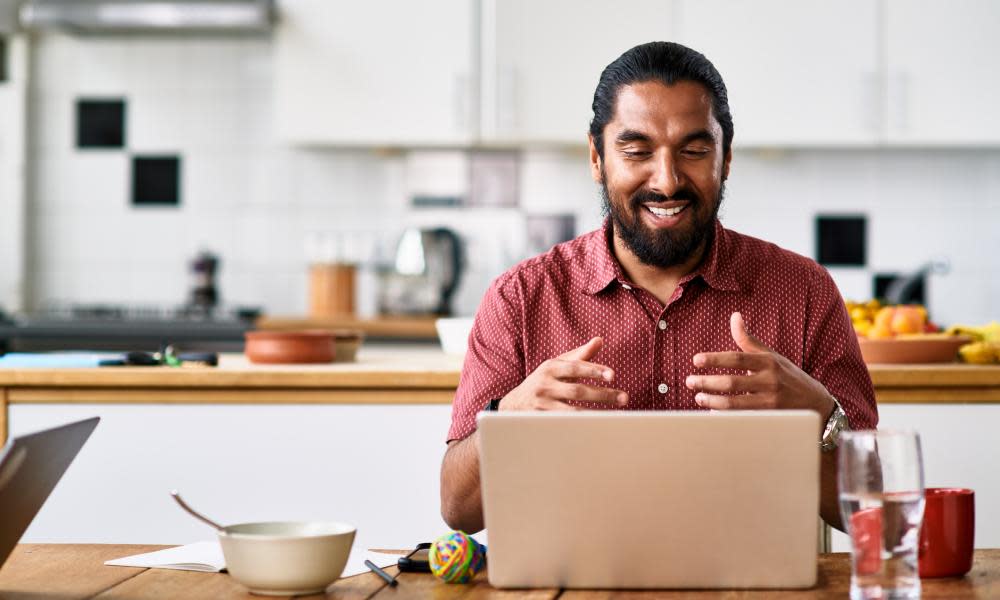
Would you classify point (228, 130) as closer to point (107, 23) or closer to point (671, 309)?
point (107, 23)

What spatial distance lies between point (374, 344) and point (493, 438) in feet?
9.95

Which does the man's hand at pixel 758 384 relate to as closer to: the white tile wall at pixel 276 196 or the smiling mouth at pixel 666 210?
the smiling mouth at pixel 666 210

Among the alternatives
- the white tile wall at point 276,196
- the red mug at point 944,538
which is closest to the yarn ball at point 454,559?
the red mug at point 944,538

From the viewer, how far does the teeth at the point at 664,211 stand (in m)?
1.86

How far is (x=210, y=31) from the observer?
15.2 feet

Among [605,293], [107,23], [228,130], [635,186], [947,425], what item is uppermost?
[107,23]

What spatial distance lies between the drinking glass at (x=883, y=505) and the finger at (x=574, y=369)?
1.08ft

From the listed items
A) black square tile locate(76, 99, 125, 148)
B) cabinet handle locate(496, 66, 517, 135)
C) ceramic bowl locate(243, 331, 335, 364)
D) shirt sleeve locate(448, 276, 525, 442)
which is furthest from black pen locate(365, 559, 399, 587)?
black square tile locate(76, 99, 125, 148)

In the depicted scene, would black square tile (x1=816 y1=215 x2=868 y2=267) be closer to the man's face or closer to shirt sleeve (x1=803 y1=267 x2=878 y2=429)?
shirt sleeve (x1=803 y1=267 x2=878 y2=429)

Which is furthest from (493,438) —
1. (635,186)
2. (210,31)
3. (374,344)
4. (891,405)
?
(210,31)

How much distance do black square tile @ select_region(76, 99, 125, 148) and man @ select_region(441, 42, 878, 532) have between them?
3.10 m

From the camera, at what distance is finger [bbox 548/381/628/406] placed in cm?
138

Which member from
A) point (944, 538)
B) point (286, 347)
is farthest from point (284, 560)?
point (286, 347)

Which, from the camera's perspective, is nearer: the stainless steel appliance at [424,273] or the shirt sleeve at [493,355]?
the shirt sleeve at [493,355]
